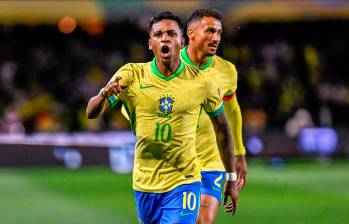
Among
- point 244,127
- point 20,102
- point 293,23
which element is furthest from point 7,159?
point 293,23

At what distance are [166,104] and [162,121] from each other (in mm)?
133

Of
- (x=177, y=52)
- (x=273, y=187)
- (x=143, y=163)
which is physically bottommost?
(x=273, y=187)

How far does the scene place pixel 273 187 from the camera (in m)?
18.8

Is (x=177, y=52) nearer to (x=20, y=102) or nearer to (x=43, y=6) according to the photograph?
(x=20, y=102)

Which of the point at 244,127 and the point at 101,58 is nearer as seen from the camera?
the point at 244,127

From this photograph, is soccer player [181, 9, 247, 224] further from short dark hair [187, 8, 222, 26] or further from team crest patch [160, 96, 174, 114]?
team crest patch [160, 96, 174, 114]

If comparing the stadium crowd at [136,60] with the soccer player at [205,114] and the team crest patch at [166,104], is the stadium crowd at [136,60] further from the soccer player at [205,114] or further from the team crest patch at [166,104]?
the team crest patch at [166,104]

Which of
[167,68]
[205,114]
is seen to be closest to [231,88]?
[205,114]

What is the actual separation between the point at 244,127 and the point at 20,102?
20.7 ft

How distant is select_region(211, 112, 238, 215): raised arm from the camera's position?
24.0 feet

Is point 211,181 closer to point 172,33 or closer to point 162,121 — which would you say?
point 162,121

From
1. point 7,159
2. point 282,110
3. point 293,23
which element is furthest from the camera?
point 293,23

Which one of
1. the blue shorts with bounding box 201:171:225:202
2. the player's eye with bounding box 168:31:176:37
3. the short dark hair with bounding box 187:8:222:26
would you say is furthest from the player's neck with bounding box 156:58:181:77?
the blue shorts with bounding box 201:171:225:202

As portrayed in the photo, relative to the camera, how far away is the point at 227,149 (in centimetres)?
738
